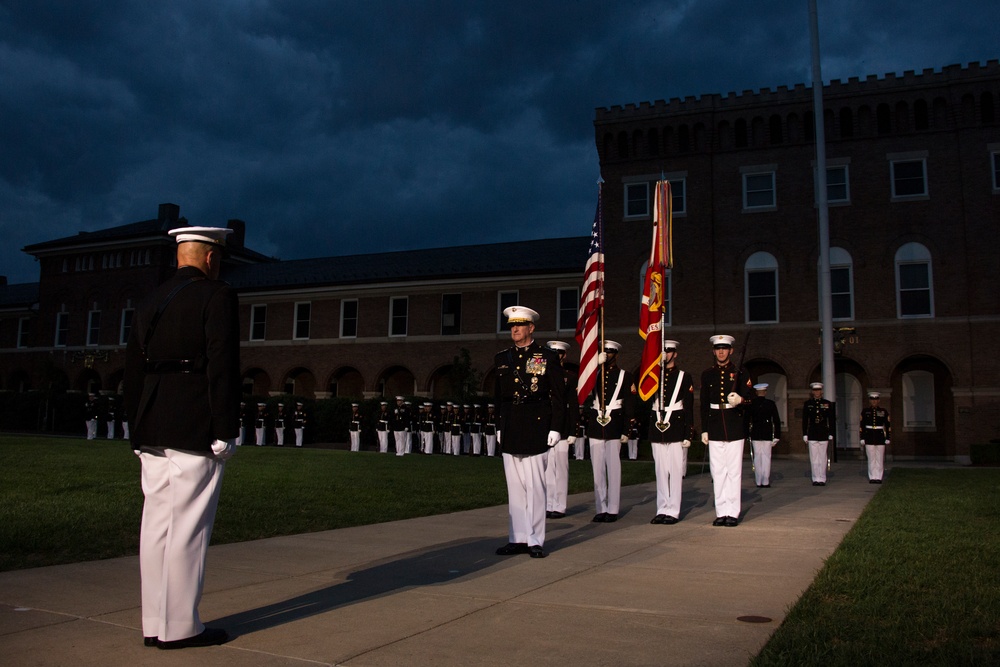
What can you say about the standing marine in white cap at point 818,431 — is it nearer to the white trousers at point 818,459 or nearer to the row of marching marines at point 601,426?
the white trousers at point 818,459

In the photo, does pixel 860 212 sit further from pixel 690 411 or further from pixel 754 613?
pixel 754 613

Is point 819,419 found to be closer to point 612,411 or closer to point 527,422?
point 612,411

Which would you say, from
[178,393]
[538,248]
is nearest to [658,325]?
[178,393]

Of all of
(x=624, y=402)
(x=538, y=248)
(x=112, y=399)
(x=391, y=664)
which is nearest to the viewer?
(x=391, y=664)

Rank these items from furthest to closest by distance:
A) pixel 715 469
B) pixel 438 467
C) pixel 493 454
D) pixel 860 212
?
pixel 860 212, pixel 493 454, pixel 438 467, pixel 715 469

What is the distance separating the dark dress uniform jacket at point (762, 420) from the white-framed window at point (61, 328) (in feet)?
153

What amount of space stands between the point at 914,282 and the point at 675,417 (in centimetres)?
2583

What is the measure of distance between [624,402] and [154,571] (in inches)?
302

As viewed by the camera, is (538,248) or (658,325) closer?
(658,325)

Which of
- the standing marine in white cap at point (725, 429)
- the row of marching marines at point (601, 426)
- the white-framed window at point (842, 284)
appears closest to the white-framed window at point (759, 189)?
the white-framed window at point (842, 284)

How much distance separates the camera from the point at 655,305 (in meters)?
12.1

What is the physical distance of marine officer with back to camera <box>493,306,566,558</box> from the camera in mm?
7785

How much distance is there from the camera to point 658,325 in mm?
11828

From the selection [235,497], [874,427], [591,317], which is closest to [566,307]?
[874,427]
